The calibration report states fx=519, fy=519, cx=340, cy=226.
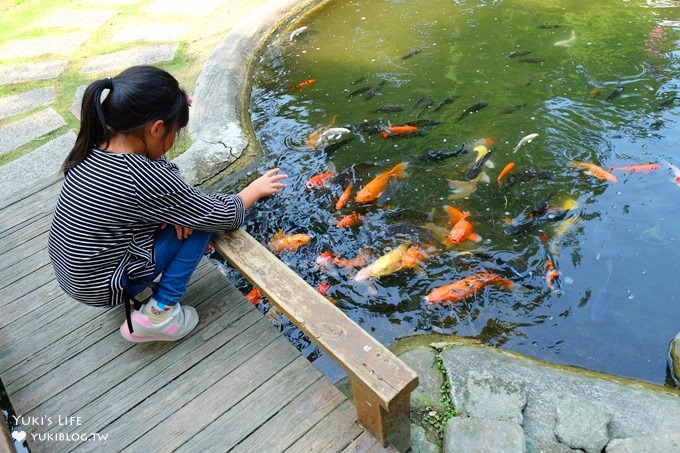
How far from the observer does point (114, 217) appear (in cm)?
257

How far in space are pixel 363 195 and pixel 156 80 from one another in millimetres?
2725

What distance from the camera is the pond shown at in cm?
387

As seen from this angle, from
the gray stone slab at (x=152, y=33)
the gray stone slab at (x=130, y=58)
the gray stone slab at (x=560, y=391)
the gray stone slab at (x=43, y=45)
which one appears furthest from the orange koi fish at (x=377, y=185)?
the gray stone slab at (x=43, y=45)

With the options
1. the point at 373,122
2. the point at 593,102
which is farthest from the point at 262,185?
the point at 593,102

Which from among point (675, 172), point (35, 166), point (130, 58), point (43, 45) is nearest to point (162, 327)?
point (35, 166)

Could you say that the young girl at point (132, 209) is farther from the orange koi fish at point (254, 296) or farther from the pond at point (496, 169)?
the pond at point (496, 169)

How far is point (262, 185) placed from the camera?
3.11 metres

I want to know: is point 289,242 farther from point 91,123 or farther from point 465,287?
point 91,123

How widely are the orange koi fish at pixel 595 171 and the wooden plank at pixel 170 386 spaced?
3644mm

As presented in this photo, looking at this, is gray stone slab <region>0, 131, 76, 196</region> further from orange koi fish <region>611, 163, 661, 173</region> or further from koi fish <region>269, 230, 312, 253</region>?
orange koi fish <region>611, 163, 661, 173</region>

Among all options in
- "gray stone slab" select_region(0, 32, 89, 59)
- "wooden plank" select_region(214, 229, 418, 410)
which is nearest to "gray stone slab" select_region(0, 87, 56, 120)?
"gray stone slab" select_region(0, 32, 89, 59)

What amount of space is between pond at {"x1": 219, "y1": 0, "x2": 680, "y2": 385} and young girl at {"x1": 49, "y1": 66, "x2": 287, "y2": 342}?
1276 millimetres

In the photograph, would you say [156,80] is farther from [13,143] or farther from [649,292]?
[13,143]

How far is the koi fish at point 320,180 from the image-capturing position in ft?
17.1
